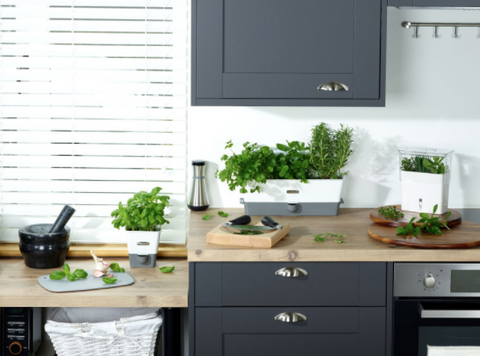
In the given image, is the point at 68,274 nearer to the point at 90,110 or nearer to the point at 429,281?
the point at 90,110

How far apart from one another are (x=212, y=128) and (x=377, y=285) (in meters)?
1.06

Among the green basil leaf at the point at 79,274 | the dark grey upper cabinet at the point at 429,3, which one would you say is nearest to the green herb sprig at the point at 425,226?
the dark grey upper cabinet at the point at 429,3

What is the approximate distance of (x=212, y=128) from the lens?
266 cm

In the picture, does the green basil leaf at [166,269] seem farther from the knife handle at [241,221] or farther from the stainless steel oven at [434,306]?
the stainless steel oven at [434,306]

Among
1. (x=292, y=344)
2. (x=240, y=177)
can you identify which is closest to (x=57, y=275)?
(x=240, y=177)

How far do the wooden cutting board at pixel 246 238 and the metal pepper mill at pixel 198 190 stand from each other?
48 centimetres

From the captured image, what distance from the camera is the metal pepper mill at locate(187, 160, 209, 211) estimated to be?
2592 millimetres

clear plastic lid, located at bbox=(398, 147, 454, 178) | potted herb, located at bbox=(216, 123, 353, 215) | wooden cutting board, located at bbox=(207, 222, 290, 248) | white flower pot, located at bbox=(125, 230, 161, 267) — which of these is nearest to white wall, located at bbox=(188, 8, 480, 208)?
potted herb, located at bbox=(216, 123, 353, 215)

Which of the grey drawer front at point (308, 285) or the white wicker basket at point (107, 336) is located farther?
the white wicker basket at point (107, 336)

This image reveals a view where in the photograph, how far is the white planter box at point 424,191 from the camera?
7.54 ft

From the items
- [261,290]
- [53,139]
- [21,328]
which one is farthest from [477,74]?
[21,328]

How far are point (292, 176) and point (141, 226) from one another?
67 centimetres

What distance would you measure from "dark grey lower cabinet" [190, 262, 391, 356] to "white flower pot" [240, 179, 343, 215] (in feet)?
1.58

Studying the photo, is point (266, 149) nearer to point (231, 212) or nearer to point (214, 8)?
point (231, 212)
